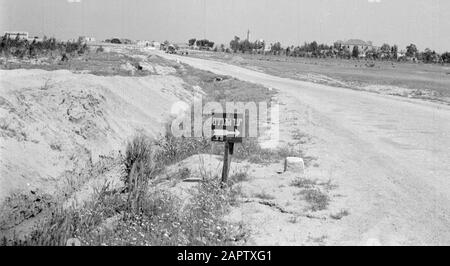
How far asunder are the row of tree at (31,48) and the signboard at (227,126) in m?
28.9

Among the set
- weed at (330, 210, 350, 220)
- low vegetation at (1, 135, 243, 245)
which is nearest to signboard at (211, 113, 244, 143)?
low vegetation at (1, 135, 243, 245)

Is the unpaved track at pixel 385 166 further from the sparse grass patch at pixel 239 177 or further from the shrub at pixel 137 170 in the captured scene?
the shrub at pixel 137 170

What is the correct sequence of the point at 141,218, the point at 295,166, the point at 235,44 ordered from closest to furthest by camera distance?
the point at 141,218 < the point at 295,166 < the point at 235,44

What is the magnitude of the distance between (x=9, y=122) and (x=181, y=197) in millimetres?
4274

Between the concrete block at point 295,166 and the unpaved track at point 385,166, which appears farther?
the concrete block at point 295,166

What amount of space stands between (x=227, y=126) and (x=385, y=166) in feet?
13.8

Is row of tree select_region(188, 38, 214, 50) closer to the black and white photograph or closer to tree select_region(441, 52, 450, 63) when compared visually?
tree select_region(441, 52, 450, 63)

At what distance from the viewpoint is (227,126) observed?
894 centimetres

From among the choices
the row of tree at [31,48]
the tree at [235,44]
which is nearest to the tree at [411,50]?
the tree at [235,44]

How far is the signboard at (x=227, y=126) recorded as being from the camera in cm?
865

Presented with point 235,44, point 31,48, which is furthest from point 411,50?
point 31,48

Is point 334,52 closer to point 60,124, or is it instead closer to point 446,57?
point 446,57
